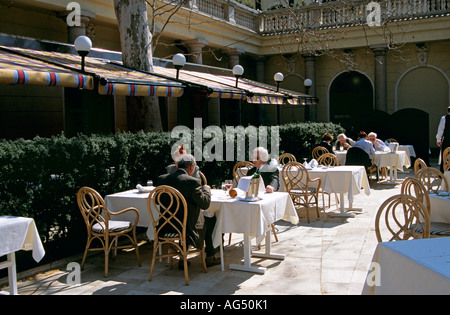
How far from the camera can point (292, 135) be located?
40.1 ft

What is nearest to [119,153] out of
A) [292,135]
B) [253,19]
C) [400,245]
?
[400,245]

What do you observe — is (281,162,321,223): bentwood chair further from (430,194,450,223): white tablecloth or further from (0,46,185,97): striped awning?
(0,46,185,97): striped awning

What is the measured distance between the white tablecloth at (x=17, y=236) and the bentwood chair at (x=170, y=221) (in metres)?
1.14

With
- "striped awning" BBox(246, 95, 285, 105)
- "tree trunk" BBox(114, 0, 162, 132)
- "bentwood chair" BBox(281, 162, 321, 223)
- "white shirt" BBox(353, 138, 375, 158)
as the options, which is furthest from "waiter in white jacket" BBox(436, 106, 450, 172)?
"tree trunk" BBox(114, 0, 162, 132)

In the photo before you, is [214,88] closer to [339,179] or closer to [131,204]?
[339,179]

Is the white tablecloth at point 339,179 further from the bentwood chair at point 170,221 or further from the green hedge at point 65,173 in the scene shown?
the bentwood chair at point 170,221

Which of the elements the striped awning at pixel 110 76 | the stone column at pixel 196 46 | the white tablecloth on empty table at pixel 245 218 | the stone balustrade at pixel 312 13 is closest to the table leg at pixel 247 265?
the white tablecloth on empty table at pixel 245 218

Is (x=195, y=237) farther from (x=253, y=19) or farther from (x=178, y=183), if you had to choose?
(x=253, y=19)

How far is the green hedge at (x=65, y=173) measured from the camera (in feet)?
16.1

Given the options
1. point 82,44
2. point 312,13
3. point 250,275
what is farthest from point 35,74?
point 312,13

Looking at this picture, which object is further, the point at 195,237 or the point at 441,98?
the point at 441,98

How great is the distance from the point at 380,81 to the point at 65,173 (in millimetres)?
15781
